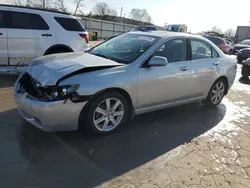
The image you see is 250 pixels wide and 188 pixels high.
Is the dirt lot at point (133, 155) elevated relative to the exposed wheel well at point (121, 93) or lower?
lower

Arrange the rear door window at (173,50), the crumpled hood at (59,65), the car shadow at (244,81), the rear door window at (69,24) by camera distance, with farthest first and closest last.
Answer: the car shadow at (244,81) → the rear door window at (69,24) → the rear door window at (173,50) → the crumpled hood at (59,65)

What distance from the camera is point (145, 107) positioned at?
4.40 m

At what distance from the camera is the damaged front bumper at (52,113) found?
3.43 m

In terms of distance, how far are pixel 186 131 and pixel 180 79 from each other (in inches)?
36.5

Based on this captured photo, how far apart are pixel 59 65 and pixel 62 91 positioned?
21.2 inches

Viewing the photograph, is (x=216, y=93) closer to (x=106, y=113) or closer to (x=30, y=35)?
(x=106, y=113)

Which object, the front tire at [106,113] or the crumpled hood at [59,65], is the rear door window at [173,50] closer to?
the crumpled hood at [59,65]

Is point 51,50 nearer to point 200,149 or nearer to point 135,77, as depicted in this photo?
point 135,77

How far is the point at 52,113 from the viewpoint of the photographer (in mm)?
3439

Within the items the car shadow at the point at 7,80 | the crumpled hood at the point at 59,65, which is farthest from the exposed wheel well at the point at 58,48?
the crumpled hood at the point at 59,65

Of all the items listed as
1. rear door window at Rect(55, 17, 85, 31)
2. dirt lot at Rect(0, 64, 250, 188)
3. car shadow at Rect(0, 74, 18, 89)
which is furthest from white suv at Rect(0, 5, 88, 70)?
dirt lot at Rect(0, 64, 250, 188)

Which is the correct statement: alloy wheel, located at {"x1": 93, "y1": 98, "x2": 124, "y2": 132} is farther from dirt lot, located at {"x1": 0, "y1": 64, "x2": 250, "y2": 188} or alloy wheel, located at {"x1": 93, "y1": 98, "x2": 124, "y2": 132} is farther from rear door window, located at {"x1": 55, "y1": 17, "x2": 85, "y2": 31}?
rear door window, located at {"x1": 55, "y1": 17, "x2": 85, "y2": 31}

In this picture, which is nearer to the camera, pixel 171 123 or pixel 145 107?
pixel 145 107

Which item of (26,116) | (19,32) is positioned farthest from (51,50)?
(26,116)
